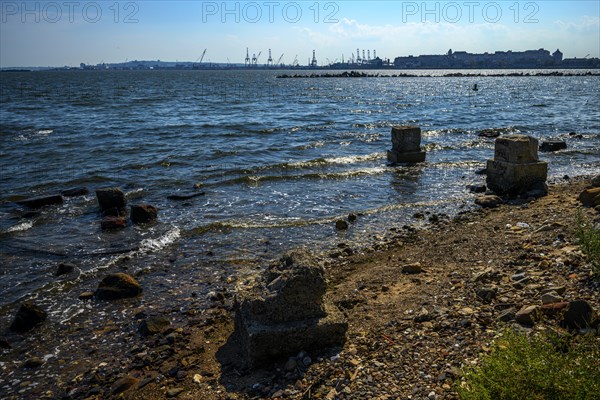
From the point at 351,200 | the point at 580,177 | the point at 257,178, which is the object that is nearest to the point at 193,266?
the point at 351,200

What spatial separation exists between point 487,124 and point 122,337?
3136cm

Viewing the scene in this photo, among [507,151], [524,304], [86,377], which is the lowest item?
[86,377]

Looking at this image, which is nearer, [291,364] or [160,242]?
[291,364]

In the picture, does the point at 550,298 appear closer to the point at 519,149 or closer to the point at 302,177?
the point at 519,149

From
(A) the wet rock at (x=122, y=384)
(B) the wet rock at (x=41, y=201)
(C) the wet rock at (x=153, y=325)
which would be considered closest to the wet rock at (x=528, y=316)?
(A) the wet rock at (x=122, y=384)

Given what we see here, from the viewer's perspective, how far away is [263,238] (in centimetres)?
1146

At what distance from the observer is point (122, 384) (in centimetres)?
602

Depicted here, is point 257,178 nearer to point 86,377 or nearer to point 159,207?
point 159,207

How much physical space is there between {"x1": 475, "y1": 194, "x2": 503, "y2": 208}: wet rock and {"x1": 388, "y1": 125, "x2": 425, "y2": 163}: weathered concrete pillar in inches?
247

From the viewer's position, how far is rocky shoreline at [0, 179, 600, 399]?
5.31 metres

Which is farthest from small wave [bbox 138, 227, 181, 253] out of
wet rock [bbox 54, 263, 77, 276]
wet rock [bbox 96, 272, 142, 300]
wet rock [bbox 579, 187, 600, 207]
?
wet rock [bbox 579, 187, 600, 207]

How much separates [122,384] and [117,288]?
282cm

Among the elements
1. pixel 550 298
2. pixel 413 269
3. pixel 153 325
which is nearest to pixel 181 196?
pixel 153 325

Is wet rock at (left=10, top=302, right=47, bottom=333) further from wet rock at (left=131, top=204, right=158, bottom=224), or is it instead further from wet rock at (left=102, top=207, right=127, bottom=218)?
wet rock at (left=102, top=207, right=127, bottom=218)
